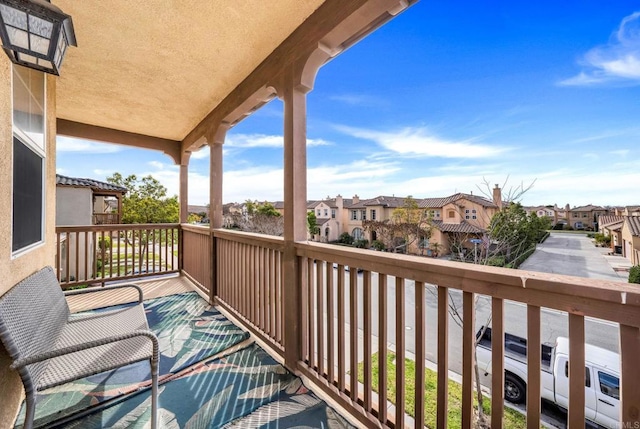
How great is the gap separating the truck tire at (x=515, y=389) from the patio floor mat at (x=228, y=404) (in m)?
1.10

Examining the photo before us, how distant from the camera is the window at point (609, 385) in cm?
96

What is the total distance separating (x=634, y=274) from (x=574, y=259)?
0.67ft

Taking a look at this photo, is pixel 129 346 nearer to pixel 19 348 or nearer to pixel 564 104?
pixel 19 348

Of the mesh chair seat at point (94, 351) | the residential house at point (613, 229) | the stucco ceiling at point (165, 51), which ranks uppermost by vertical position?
the stucco ceiling at point (165, 51)

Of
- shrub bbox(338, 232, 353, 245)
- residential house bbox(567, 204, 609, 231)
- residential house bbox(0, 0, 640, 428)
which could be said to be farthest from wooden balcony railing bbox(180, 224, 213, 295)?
residential house bbox(567, 204, 609, 231)

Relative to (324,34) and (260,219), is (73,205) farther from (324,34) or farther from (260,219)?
(324,34)

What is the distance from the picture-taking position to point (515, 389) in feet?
6.15

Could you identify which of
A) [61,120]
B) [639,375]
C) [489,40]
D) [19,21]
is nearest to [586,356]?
[639,375]

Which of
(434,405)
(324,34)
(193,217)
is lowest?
(434,405)

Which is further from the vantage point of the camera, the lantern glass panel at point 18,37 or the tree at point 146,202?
the tree at point 146,202

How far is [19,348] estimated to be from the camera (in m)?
1.24

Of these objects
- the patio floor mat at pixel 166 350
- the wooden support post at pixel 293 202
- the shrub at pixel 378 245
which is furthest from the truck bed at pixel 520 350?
the patio floor mat at pixel 166 350

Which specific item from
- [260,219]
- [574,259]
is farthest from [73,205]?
[574,259]

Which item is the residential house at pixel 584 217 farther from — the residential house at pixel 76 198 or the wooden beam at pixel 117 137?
the residential house at pixel 76 198
